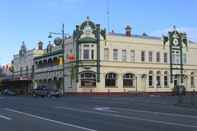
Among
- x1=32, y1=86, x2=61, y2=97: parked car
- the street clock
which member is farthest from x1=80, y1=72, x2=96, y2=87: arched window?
the street clock

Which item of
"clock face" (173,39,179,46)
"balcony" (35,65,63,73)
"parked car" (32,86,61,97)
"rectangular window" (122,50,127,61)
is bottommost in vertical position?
"parked car" (32,86,61,97)

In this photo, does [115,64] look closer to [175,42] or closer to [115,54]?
[115,54]

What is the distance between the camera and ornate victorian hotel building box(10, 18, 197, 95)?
75.9 meters

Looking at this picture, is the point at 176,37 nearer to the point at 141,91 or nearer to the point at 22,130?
the point at 141,91

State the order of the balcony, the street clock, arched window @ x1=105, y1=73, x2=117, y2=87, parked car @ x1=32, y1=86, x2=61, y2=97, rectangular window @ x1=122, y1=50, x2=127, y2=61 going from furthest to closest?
the street clock, the balcony, rectangular window @ x1=122, y1=50, x2=127, y2=61, arched window @ x1=105, y1=73, x2=117, y2=87, parked car @ x1=32, y1=86, x2=61, y2=97

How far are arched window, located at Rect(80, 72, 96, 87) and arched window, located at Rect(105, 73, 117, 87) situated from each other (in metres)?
2.39

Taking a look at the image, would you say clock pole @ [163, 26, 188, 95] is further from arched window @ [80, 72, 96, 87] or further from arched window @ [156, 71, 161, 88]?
arched window @ [80, 72, 96, 87]

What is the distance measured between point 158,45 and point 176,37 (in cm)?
491

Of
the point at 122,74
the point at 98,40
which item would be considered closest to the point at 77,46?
the point at 98,40

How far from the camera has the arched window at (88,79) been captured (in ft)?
247

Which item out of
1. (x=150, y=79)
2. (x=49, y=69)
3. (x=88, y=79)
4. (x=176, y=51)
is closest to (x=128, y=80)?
(x=150, y=79)

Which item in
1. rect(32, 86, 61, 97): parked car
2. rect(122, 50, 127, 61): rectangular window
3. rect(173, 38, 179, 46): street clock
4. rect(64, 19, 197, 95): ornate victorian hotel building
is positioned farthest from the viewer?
Answer: rect(173, 38, 179, 46): street clock

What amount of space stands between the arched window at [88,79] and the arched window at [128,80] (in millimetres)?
5807

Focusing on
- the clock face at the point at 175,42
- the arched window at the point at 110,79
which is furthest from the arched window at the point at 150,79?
the clock face at the point at 175,42
